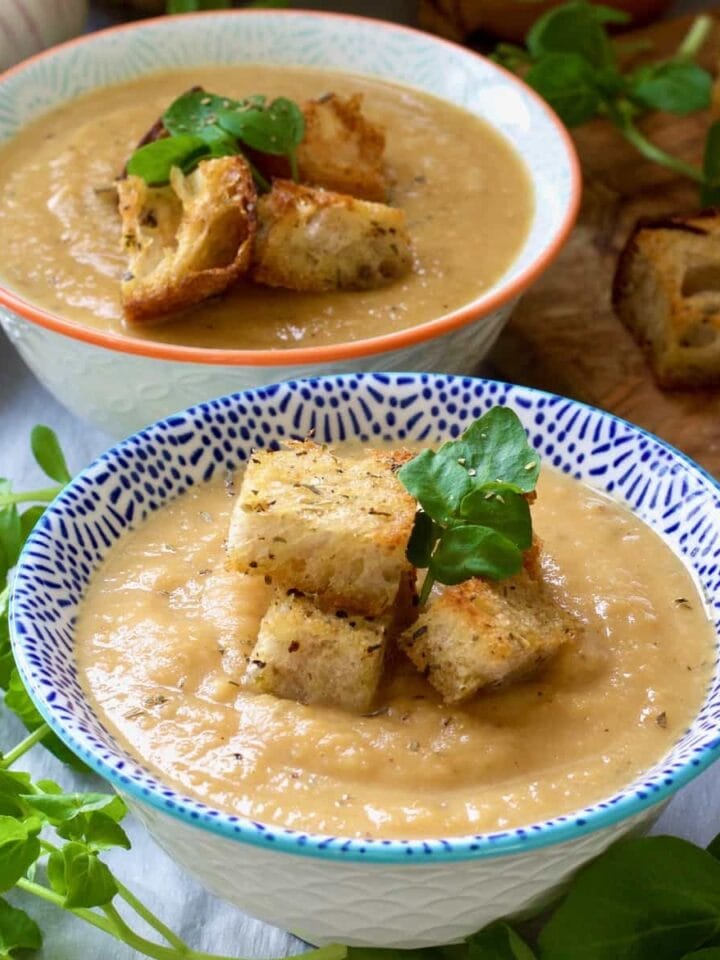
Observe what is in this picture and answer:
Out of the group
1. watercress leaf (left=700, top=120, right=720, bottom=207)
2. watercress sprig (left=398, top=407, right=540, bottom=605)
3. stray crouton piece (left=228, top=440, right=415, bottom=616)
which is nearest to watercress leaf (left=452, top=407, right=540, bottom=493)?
watercress sprig (left=398, top=407, right=540, bottom=605)

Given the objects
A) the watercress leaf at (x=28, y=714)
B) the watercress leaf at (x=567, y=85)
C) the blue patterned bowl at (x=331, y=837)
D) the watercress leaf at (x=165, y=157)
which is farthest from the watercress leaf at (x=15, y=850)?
the watercress leaf at (x=567, y=85)

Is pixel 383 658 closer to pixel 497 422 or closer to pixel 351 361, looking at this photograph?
pixel 497 422

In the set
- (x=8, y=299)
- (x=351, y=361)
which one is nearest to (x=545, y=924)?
(x=351, y=361)

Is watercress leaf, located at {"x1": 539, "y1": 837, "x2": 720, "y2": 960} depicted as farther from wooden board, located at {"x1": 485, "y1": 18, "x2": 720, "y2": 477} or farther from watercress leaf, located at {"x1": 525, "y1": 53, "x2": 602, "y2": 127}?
watercress leaf, located at {"x1": 525, "y1": 53, "x2": 602, "y2": 127}

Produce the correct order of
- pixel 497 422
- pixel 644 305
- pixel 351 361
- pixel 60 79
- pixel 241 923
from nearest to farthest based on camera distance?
pixel 497 422 < pixel 241 923 < pixel 351 361 < pixel 644 305 < pixel 60 79

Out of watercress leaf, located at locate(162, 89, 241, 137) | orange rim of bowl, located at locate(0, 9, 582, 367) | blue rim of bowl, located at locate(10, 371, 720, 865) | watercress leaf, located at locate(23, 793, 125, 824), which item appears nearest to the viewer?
Result: blue rim of bowl, located at locate(10, 371, 720, 865)
